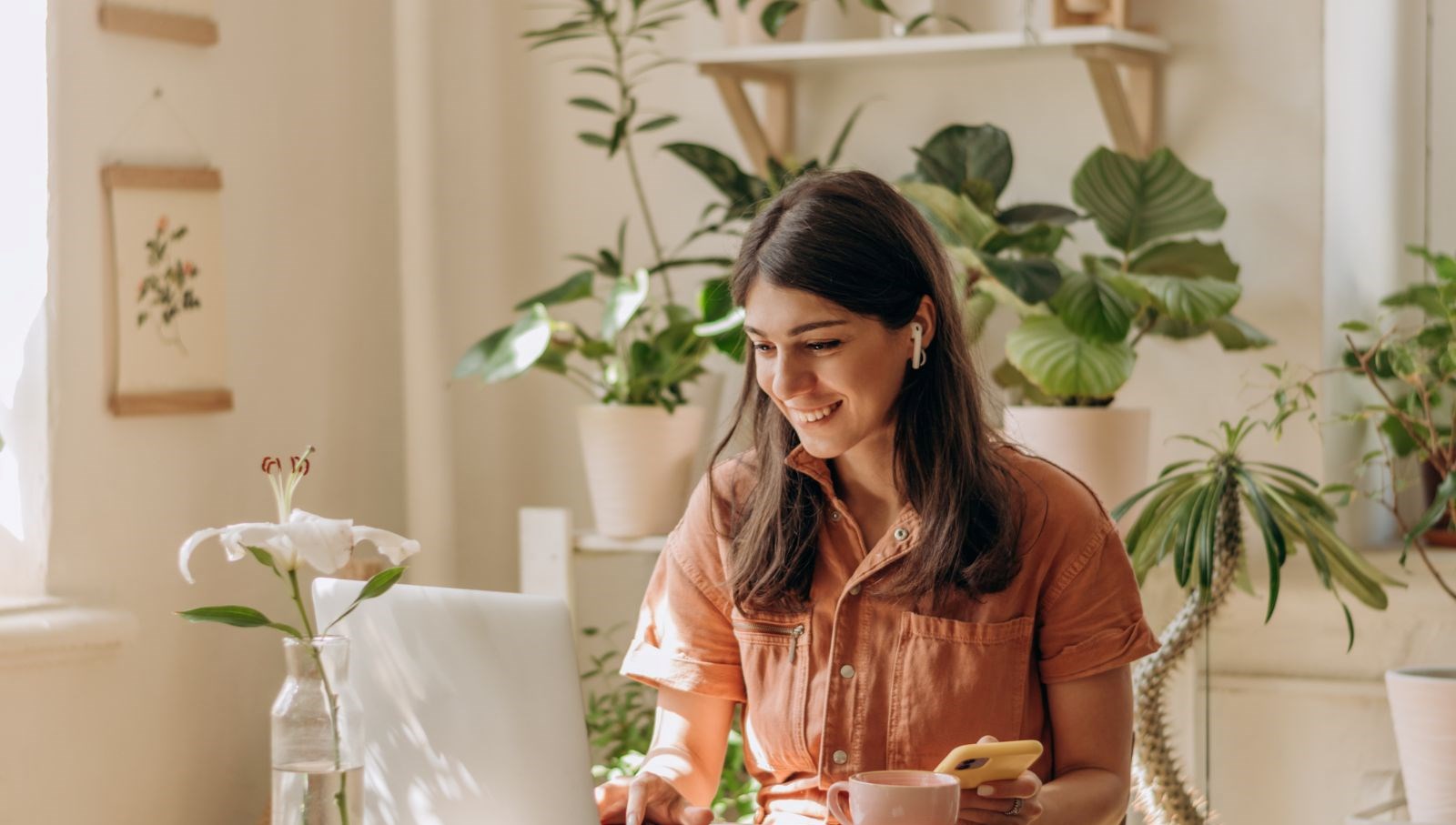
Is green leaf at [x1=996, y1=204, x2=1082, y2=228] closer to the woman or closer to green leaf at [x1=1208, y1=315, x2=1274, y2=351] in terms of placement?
green leaf at [x1=1208, y1=315, x2=1274, y2=351]

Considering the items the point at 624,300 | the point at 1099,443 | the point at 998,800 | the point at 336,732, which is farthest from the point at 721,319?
the point at 336,732

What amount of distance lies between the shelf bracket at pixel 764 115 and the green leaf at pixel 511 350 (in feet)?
1.60

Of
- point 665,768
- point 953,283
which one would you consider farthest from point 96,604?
point 953,283

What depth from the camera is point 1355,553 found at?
2.33 metres

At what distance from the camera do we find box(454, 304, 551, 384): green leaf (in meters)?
2.67

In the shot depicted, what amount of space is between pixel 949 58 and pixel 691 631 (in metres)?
1.36

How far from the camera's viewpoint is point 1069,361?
2354 millimetres

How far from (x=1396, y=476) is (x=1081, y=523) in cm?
130

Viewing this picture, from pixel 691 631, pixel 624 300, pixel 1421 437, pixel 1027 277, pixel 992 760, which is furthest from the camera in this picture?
pixel 624 300

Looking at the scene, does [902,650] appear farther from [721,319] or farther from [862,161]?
[862,161]

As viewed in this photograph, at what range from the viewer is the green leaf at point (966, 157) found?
2.63m

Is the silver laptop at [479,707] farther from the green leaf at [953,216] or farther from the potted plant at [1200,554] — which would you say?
the green leaf at [953,216]

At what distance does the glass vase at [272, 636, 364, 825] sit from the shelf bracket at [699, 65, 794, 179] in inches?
69.3

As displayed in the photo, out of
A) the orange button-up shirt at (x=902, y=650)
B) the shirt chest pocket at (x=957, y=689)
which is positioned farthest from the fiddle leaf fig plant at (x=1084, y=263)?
the shirt chest pocket at (x=957, y=689)
